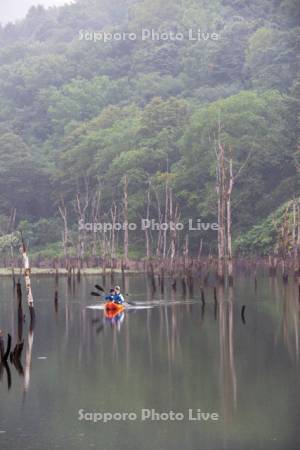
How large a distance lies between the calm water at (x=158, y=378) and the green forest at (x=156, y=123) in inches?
1062

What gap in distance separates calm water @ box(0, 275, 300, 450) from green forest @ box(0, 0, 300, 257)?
26963 mm

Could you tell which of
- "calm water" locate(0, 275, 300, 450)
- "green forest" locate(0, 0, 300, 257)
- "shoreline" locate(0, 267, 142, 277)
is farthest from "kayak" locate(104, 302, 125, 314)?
"shoreline" locate(0, 267, 142, 277)

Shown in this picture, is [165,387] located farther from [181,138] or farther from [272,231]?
[181,138]

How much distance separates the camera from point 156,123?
85938mm

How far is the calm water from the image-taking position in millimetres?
18028

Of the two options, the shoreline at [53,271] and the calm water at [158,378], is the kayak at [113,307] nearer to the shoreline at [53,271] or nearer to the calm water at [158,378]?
the calm water at [158,378]

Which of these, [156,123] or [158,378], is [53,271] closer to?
[156,123]

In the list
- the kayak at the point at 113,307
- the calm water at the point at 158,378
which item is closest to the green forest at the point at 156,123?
the kayak at the point at 113,307

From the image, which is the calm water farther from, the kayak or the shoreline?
the shoreline

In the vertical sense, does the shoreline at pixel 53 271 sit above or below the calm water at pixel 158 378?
above

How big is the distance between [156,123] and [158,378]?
2523 inches

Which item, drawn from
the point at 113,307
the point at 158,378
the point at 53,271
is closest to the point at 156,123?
the point at 53,271

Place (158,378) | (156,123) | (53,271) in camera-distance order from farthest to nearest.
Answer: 1. (156,123)
2. (53,271)
3. (158,378)

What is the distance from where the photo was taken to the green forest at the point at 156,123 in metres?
76.7
